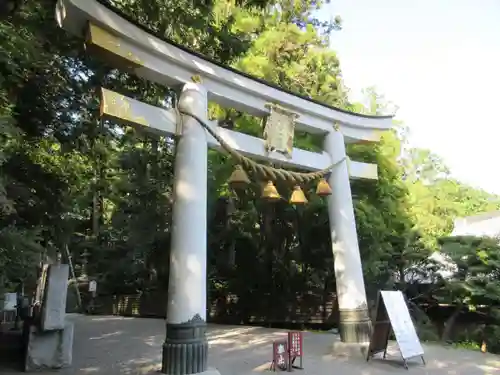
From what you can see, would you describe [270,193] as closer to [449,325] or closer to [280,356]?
[280,356]

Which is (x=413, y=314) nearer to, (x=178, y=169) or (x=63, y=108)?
(x=178, y=169)

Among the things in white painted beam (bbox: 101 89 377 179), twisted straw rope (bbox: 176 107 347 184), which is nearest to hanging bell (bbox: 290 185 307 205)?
twisted straw rope (bbox: 176 107 347 184)

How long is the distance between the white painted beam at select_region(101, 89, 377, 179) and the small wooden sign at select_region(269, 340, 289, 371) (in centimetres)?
309

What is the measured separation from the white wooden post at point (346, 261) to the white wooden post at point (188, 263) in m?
3.14

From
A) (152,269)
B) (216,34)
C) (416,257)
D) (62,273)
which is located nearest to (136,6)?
(216,34)

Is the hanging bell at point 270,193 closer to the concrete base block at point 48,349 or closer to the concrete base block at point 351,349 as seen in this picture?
the concrete base block at point 351,349

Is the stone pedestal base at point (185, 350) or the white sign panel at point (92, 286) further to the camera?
the white sign panel at point (92, 286)

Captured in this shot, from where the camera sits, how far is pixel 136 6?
784 centimetres

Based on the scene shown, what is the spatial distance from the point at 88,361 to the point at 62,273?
169 cm

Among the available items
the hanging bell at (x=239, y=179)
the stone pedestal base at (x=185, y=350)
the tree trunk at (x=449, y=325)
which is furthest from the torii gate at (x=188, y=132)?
the tree trunk at (x=449, y=325)

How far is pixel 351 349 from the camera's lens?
7414 millimetres

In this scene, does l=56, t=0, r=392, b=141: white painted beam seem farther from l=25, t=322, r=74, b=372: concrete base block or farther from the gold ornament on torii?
l=25, t=322, r=74, b=372: concrete base block

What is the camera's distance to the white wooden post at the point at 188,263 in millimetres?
5488

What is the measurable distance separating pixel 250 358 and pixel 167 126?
411cm
